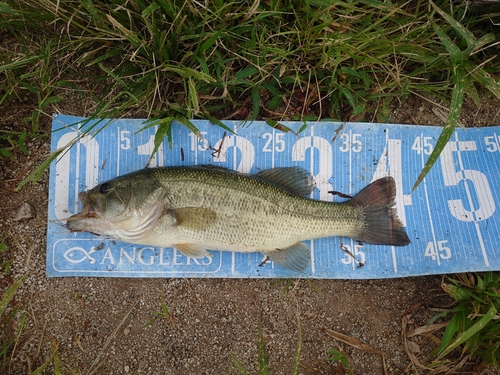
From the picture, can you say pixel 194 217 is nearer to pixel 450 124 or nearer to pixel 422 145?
pixel 450 124

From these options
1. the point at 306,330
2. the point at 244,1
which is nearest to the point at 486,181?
the point at 306,330

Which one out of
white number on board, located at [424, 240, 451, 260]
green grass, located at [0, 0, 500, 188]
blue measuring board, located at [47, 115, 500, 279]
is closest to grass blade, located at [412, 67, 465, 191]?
green grass, located at [0, 0, 500, 188]

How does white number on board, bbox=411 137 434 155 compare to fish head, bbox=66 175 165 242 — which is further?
white number on board, bbox=411 137 434 155

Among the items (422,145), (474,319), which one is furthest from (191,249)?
(474,319)

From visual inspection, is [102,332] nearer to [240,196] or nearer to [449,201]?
[240,196]

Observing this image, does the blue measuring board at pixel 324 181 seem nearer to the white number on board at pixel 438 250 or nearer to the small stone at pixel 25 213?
the white number on board at pixel 438 250

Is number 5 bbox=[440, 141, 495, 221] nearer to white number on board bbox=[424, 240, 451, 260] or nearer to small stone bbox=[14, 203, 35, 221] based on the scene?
white number on board bbox=[424, 240, 451, 260]
